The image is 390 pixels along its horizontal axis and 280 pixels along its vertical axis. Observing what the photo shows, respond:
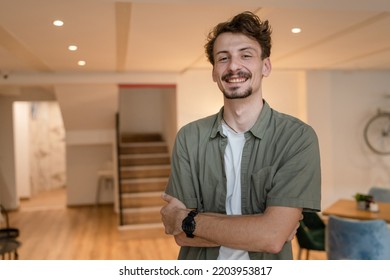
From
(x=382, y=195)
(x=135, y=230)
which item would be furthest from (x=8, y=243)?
(x=382, y=195)

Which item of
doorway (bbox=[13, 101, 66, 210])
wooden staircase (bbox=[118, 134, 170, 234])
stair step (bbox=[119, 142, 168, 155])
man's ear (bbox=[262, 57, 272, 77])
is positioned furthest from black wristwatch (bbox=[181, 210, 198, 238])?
doorway (bbox=[13, 101, 66, 210])

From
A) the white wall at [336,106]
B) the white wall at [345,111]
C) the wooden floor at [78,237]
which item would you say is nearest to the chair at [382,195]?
the wooden floor at [78,237]

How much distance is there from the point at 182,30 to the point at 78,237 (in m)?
2.48

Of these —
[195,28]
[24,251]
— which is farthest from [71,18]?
[24,251]

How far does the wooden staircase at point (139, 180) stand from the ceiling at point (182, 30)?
0.78 m

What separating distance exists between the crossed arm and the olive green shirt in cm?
4

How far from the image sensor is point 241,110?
137 centimetres

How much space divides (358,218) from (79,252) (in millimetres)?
2412

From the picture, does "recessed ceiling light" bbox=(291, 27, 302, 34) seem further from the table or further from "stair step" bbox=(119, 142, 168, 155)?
the table

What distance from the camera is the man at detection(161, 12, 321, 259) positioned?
1226 mm

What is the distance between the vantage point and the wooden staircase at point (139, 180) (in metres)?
3.40

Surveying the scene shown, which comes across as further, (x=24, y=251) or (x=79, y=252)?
(x=24, y=251)

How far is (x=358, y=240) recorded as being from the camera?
2.77 m

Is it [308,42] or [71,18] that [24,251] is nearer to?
[71,18]
